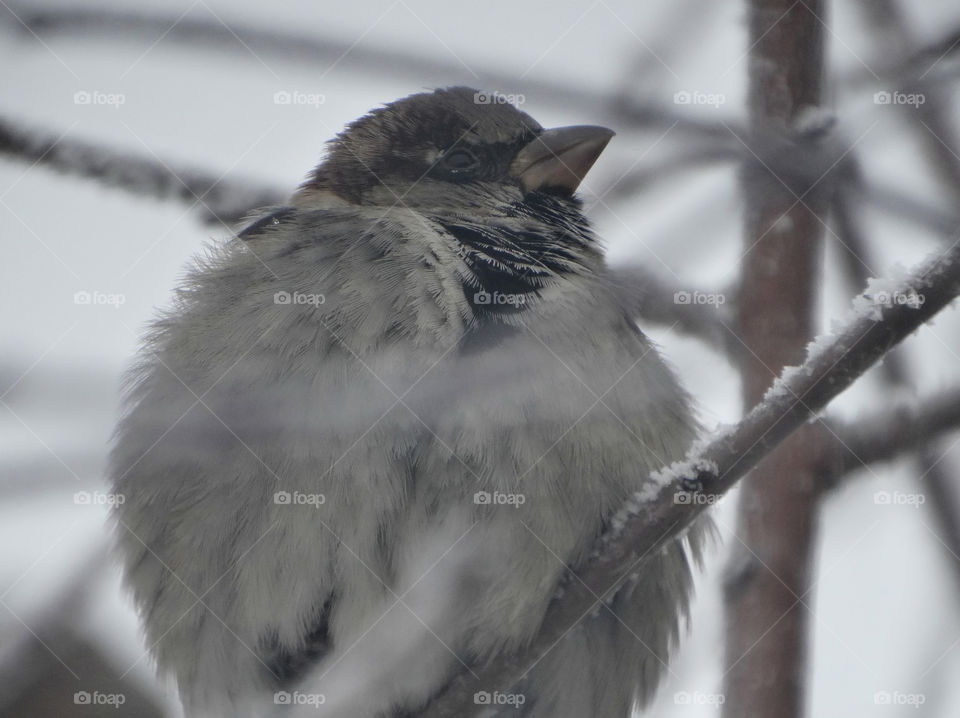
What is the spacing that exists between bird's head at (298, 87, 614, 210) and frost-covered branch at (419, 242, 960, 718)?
4.83ft

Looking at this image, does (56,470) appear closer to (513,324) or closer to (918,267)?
(513,324)

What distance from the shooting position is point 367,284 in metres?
3.06

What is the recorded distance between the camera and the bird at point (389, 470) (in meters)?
2.82

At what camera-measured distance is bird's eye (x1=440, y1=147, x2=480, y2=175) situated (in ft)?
12.9

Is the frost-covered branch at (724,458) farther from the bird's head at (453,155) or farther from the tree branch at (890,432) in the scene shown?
the bird's head at (453,155)

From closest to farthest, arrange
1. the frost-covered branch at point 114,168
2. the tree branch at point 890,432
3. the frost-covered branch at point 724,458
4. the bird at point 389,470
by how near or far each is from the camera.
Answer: the frost-covered branch at point 724,458 < the tree branch at point 890,432 < the frost-covered branch at point 114,168 < the bird at point 389,470

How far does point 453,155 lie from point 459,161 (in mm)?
42

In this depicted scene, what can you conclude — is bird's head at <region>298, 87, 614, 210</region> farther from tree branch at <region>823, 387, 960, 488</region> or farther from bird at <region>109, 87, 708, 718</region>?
tree branch at <region>823, 387, 960, 488</region>

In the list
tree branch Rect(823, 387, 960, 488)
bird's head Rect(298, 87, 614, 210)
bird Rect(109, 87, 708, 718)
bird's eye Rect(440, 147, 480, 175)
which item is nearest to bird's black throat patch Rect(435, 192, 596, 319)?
bird Rect(109, 87, 708, 718)

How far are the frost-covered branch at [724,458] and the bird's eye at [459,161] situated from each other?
1580 mm

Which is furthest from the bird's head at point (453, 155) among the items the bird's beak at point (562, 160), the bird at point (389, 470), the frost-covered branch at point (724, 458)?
the frost-covered branch at point (724, 458)

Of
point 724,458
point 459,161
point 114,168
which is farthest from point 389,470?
point 459,161

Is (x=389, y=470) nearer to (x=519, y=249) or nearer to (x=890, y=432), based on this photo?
(x=519, y=249)

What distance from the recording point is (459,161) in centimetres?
396
